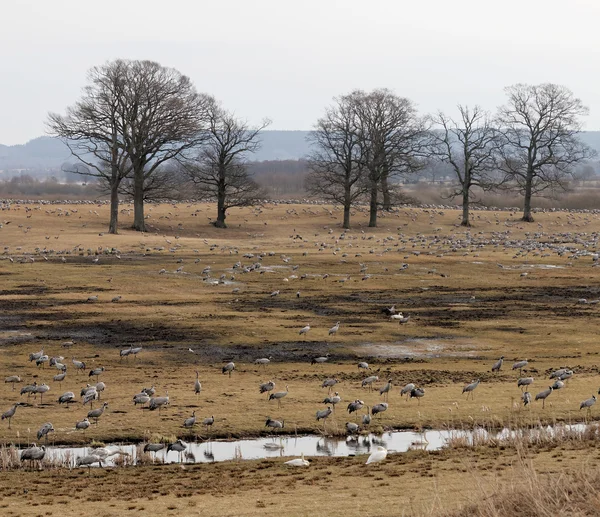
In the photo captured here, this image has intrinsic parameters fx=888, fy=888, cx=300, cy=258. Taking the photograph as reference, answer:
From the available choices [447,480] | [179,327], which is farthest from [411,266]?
[447,480]

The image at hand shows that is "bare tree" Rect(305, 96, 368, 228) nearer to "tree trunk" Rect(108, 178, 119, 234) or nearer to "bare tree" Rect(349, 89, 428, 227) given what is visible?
"bare tree" Rect(349, 89, 428, 227)

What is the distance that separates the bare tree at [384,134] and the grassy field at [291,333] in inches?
540

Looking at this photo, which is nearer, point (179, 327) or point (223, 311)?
point (179, 327)

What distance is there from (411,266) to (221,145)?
31.4 meters

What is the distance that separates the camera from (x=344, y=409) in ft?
78.5

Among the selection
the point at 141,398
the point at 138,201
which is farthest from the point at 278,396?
the point at 138,201

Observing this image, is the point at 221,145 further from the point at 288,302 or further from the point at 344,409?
the point at 344,409

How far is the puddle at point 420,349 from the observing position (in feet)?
105

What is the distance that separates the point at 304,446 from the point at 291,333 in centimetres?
1400

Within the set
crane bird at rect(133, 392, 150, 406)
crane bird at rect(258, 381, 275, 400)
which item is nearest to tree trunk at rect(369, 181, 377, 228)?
crane bird at rect(258, 381, 275, 400)

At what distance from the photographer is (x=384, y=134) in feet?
287

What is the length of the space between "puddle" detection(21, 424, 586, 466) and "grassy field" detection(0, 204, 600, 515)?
1.90ft

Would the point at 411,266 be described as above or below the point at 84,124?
below

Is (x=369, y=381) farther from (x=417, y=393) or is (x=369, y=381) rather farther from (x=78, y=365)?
(x=78, y=365)
